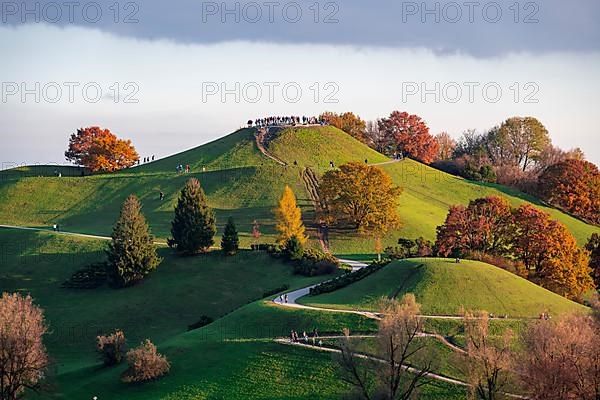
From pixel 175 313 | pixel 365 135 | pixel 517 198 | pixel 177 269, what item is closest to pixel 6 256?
pixel 177 269

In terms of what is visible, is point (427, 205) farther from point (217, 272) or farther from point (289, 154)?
point (217, 272)

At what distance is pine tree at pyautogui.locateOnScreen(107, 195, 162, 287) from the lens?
70312 mm

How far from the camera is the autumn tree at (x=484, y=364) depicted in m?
36.0

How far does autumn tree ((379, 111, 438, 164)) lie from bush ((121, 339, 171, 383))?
103 meters

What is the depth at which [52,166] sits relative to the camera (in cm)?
13312

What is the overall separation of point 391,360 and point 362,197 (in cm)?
5143

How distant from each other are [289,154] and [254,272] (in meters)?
48.6

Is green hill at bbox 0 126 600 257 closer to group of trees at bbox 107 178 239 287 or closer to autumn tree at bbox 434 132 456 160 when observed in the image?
group of trees at bbox 107 178 239 287

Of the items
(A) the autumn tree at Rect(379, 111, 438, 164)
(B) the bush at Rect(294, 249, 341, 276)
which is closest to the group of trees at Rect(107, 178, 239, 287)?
(B) the bush at Rect(294, 249, 341, 276)

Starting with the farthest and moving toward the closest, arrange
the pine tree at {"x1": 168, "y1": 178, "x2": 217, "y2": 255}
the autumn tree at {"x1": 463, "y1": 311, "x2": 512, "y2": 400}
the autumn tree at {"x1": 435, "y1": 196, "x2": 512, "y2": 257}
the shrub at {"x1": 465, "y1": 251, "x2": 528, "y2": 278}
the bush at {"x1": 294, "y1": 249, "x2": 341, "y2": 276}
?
the pine tree at {"x1": 168, "y1": 178, "x2": 217, "y2": 255} < the bush at {"x1": 294, "y1": 249, "x2": 341, "y2": 276} < the autumn tree at {"x1": 435, "y1": 196, "x2": 512, "y2": 257} < the shrub at {"x1": 465, "y1": 251, "x2": 528, "y2": 278} < the autumn tree at {"x1": 463, "y1": 311, "x2": 512, "y2": 400}

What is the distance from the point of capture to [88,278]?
235 ft

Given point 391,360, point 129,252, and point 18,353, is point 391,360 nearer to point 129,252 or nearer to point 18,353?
point 18,353

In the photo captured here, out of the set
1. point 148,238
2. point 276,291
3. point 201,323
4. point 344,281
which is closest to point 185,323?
point 201,323

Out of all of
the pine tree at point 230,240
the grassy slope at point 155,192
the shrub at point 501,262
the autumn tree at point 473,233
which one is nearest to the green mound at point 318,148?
the grassy slope at point 155,192
